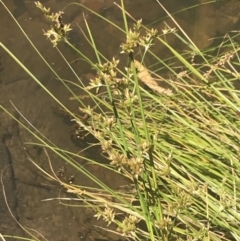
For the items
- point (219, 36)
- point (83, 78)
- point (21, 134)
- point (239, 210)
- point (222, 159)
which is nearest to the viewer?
point (239, 210)

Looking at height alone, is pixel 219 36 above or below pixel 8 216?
above

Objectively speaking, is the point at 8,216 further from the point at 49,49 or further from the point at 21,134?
the point at 49,49

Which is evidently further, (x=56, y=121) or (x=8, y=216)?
(x=56, y=121)

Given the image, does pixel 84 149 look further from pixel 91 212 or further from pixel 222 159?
pixel 222 159

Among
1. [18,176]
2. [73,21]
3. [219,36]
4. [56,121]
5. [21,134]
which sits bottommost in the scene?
[18,176]

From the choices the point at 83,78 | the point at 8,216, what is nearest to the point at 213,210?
the point at 8,216

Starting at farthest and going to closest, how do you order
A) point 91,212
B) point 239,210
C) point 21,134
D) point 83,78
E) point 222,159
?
point 83,78 → point 21,134 → point 91,212 → point 222,159 → point 239,210

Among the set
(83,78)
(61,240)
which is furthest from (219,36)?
(61,240)
